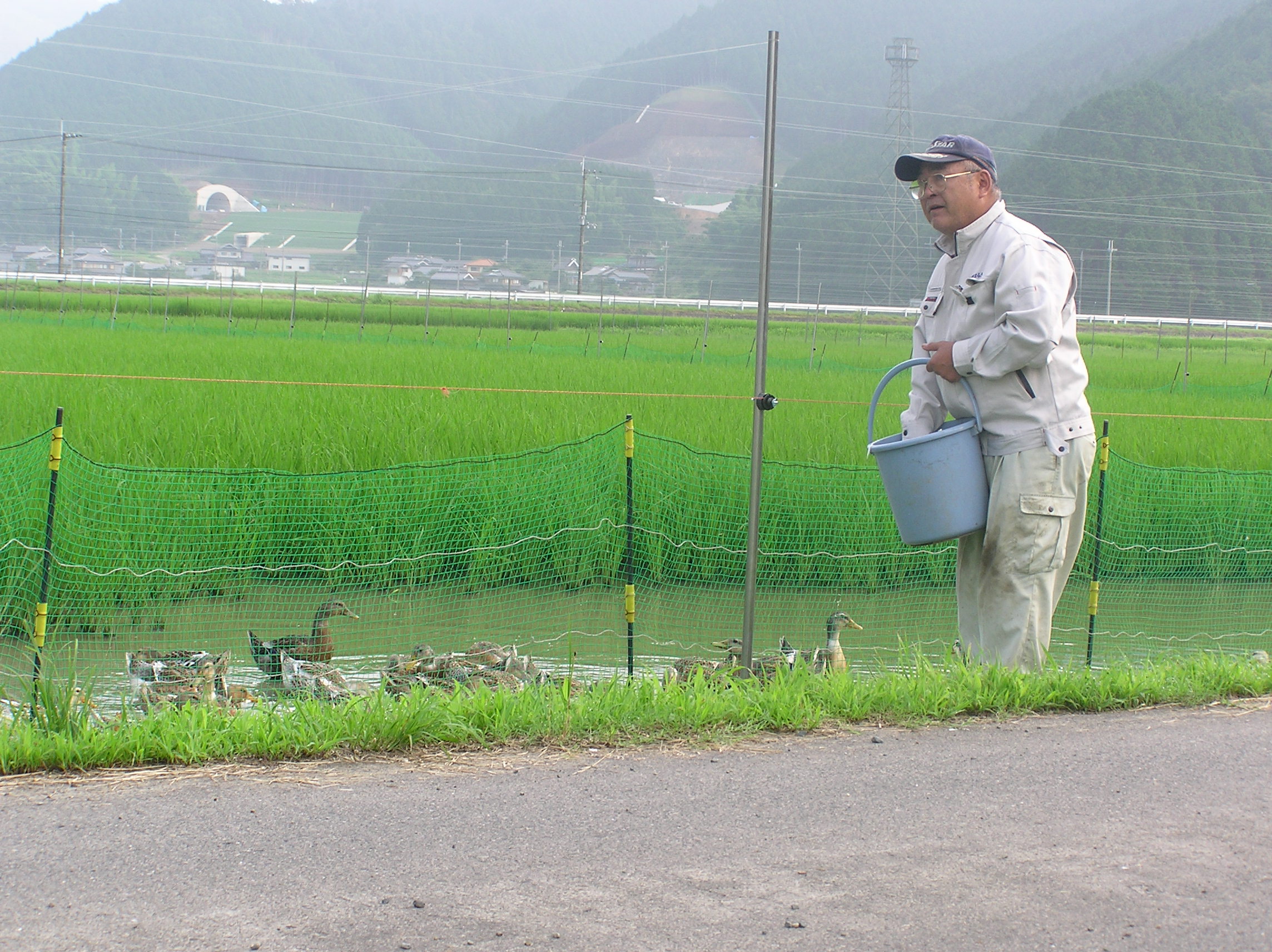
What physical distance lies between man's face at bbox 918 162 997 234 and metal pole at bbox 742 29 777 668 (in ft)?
1.63

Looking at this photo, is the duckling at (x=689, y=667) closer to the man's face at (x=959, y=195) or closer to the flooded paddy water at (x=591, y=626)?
the flooded paddy water at (x=591, y=626)

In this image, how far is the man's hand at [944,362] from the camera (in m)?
3.65

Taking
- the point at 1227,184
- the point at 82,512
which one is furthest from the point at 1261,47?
the point at 82,512

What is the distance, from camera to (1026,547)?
366 cm

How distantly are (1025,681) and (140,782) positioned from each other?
2.48 m

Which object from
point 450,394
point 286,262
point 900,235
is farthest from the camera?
point 286,262

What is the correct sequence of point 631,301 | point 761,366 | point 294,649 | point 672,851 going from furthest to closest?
point 631,301 < point 294,649 < point 761,366 < point 672,851

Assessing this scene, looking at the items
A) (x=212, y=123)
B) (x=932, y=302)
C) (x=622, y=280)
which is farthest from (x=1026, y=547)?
(x=212, y=123)

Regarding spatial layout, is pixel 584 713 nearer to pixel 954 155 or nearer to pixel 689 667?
pixel 689 667

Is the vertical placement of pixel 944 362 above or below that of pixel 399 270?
below

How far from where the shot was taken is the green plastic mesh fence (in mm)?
5875

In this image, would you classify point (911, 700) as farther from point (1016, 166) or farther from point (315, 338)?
point (1016, 166)

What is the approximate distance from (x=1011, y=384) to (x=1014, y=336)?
0.70 ft

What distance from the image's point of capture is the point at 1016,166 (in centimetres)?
6694
